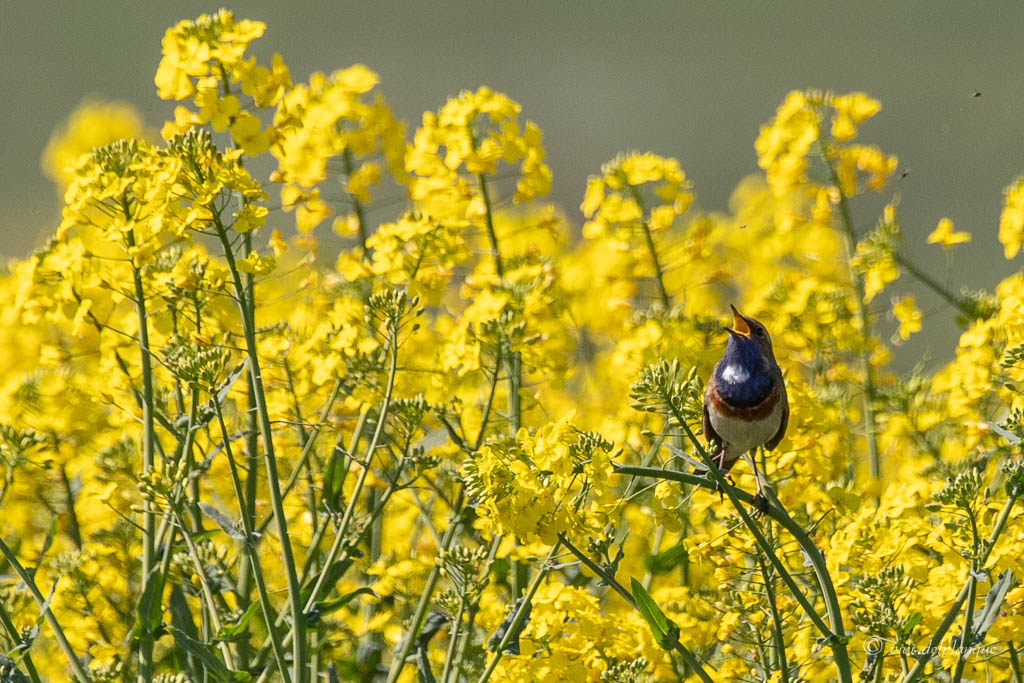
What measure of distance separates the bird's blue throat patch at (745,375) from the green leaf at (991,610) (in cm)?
57

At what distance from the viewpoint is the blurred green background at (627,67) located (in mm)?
27734

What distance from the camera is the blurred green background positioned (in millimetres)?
27734

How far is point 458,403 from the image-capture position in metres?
3.26

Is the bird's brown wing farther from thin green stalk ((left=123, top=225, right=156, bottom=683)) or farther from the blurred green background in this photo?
the blurred green background

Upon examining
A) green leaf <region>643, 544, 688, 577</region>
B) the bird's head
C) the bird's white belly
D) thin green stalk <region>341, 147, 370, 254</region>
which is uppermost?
thin green stalk <region>341, 147, 370, 254</region>

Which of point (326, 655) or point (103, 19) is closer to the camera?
point (326, 655)

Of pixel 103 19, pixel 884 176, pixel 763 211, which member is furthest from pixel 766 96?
pixel 884 176

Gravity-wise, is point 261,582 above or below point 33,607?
below

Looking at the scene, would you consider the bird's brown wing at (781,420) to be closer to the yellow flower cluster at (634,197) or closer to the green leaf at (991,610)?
the green leaf at (991,610)

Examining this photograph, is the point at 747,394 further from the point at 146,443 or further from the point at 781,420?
the point at 146,443

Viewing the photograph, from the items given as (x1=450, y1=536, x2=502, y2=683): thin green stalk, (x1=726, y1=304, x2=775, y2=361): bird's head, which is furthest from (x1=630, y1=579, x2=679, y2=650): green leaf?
(x1=726, y1=304, x2=775, y2=361): bird's head

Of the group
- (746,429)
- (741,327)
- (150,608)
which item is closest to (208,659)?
(150,608)

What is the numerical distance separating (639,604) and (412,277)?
1135 millimetres

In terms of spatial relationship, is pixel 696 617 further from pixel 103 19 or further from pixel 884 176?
pixel 103 19
